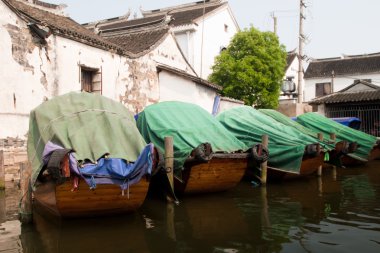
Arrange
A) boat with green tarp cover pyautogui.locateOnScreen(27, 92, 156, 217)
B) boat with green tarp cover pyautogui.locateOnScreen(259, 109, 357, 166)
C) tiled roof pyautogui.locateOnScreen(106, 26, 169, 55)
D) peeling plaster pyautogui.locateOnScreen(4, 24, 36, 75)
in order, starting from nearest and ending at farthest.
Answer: boat with green tarp cover pyautogui.locateOnScreen(27, 92, 156, 217) → peeling plaster pyautogui.locateOnScreen(4, 24, 36, 75) → boat with green tarp cover pyautogui.locateOnScreen(259, 109, 357, 166) → tiled roof pyautogui.locateOnScreen(106, 26, 169, 55)

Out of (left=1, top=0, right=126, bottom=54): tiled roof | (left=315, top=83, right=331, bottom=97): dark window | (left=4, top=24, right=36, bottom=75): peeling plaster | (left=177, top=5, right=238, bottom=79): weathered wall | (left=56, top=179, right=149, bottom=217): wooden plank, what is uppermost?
(left=177, top=5, right=238, bottom=79): weathered wall

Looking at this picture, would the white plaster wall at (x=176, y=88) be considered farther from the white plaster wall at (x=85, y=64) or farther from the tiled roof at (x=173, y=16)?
the tiled roof at (x=173, y=16)

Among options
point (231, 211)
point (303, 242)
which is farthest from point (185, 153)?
point (303, 242)

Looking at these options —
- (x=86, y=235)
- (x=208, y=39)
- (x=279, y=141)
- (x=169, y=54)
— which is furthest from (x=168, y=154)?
(x=208, y=39)

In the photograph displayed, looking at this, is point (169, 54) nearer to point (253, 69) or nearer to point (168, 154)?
point (253, 69)

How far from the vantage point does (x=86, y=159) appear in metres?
6.41

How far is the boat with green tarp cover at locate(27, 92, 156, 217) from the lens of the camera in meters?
6.07

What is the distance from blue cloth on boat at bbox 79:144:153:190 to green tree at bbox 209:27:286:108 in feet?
48.6

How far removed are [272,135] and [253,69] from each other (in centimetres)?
1056

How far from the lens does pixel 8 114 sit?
33.3 ft

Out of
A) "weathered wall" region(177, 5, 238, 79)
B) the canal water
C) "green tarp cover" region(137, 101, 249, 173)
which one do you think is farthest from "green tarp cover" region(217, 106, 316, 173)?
"weathered wall" region(177, 5, 238, 79)

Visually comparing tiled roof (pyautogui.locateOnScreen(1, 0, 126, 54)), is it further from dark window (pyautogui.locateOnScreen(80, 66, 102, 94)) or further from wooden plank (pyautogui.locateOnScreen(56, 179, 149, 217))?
wooden plank (pyautogui.locateOnScreen(56, 179, 149, 217))

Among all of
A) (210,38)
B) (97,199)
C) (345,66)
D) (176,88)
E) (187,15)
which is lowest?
(97,199)

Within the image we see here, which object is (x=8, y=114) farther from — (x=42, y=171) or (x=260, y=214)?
(x=260, y=214)
